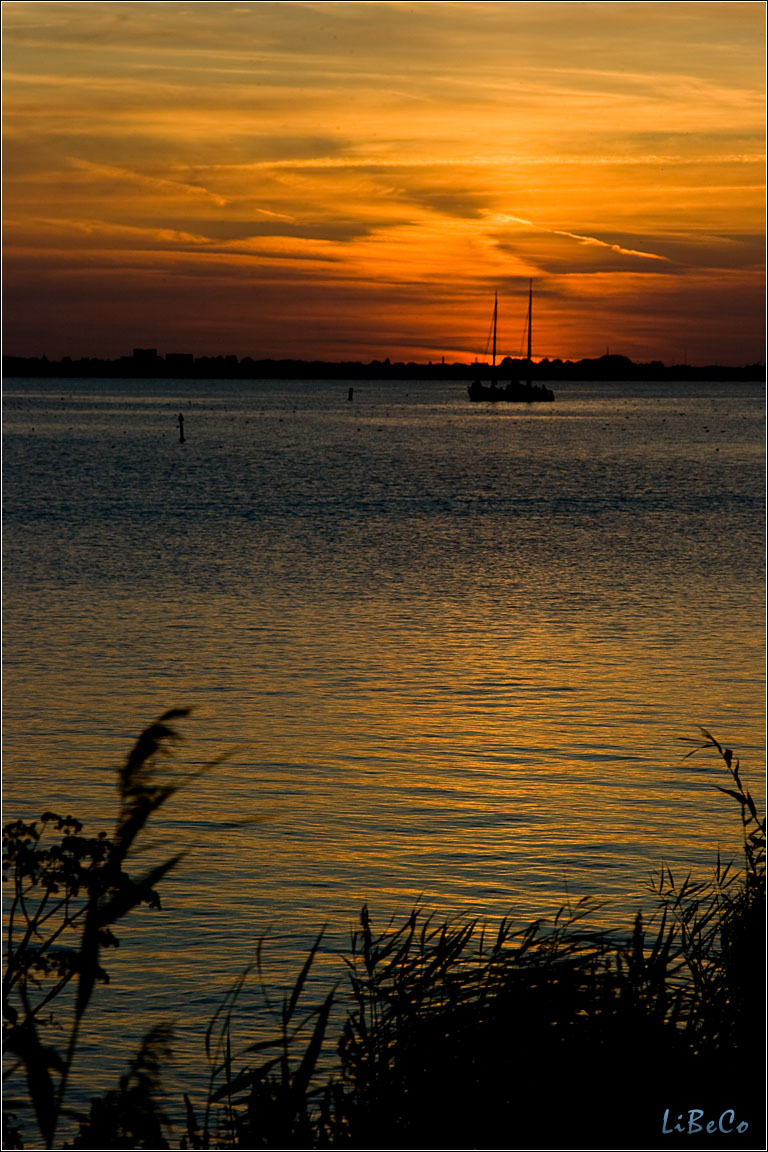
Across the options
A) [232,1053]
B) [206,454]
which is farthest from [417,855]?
[206,454]

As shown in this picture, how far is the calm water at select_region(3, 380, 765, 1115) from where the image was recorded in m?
14.1

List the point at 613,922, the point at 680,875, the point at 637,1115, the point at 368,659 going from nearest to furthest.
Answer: the point at 637,1115
the point at 613,922
the point at 680,875
the point at 368,659

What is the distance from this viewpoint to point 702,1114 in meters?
7.14

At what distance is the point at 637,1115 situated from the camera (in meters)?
7.11

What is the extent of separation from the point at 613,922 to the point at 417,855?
286 centimetres

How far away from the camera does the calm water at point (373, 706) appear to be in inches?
555

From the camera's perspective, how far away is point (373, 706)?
22.4 m

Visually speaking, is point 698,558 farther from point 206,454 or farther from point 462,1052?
point 206,454

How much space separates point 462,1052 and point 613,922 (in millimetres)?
5911

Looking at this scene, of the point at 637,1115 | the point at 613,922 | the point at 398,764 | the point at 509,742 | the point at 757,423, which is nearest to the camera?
the point at 637,1115

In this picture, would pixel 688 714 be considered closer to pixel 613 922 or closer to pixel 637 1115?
pixel 613 922

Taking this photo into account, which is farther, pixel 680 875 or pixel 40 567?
pixel 40 567

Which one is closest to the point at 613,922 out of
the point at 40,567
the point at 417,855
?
the point at 417,855

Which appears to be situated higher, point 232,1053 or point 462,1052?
point 462,1052
